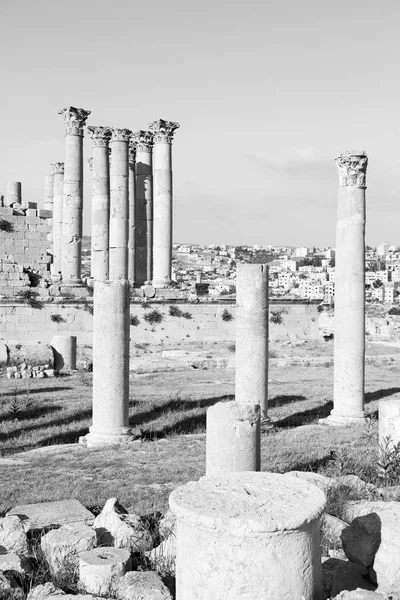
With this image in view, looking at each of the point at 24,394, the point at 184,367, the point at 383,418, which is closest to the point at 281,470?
the point at 383,418

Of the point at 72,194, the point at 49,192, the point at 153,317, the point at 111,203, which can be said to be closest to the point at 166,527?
the point at 153,317

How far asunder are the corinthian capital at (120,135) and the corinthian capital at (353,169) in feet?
74.0

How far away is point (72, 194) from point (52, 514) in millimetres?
29050

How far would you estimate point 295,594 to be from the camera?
549 cm

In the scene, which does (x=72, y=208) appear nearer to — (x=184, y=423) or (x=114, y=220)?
(x=114, y=220)

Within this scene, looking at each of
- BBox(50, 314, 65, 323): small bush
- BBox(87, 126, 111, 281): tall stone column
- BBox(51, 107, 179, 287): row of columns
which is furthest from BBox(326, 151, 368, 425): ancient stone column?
BBox(87, 126, 111, 281): tall stone column

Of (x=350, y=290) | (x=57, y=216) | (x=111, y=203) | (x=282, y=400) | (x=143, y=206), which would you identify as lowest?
(x=282, y=400)

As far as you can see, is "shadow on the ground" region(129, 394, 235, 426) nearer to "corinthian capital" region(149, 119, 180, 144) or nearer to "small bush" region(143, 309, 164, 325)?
"small bush" region(143, 309, 164, 325)

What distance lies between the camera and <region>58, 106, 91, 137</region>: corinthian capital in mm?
36188

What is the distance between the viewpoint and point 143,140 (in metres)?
39.9

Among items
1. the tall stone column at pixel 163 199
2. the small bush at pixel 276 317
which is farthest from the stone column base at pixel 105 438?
the small bush at pixel 276 317

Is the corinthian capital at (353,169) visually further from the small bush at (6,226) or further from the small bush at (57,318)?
the small bush at (6,226)

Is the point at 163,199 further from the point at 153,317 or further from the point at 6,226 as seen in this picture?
the point at 6,226

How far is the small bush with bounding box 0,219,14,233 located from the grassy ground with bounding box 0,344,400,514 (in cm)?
1589
